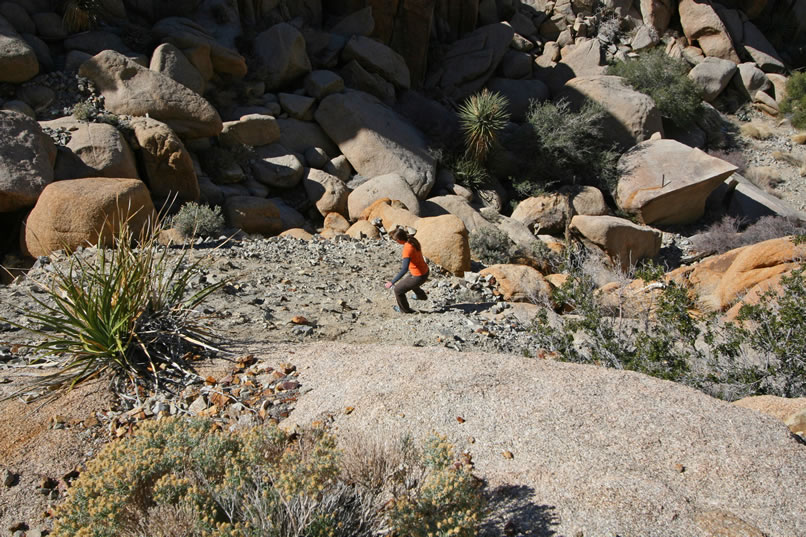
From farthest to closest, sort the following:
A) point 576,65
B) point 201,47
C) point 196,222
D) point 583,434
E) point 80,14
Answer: point 576,65, point 201,47, point 80,14, point 196,222, point 583,434

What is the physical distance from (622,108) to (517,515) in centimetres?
1789

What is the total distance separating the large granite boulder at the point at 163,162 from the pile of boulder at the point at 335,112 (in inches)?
1.4

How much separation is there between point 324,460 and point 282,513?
0.98 feet

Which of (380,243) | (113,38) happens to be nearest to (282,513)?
(380,243)

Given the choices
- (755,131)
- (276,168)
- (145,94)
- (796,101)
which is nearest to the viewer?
(145,94)

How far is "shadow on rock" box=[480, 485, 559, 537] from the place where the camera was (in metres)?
2.89

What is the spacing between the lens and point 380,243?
1049 cm

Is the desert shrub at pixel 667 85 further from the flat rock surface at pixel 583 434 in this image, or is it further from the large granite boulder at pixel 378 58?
the flat rock surface at pixel 583 434

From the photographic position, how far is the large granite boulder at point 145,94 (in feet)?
40.8

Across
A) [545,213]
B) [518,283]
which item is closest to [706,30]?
[545,213]

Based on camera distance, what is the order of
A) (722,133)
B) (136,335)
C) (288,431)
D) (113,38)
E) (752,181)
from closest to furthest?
1. (288,431)
2. (136,335)
3. (113,38)
4. (752,181)
5. (722,133)

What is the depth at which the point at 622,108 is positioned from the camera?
734 inches

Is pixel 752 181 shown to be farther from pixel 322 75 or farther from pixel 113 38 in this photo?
pixel 113 38

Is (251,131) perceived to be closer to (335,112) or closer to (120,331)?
(335,112)
